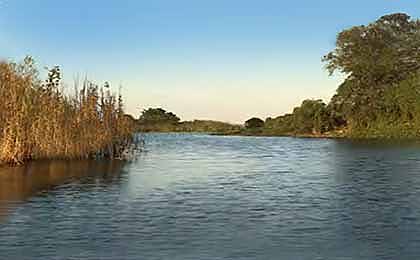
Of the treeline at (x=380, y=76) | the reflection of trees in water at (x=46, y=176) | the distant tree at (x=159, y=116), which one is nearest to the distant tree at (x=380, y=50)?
the treeline at (x=380, y=76)

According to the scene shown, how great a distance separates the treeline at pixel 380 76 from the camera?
175ft

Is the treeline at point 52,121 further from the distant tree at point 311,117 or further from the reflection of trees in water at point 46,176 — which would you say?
the distant tree at point 311,117

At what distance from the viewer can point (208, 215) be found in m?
9.37

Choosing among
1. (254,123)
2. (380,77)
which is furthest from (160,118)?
(380,77)

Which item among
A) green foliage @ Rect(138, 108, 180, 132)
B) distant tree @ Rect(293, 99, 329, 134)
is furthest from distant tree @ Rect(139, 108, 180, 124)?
distant tree @ Rect(293, 99, 329, 134)

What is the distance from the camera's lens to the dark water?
22.6ft

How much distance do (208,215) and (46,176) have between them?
758cm

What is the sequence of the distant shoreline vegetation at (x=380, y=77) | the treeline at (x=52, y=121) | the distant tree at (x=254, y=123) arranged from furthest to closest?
1. the distant tree at (x=254, y=123)
2. the distant shoreline vegetation at (x=380, y=77)
3. the treeline at (x=52, y=121)

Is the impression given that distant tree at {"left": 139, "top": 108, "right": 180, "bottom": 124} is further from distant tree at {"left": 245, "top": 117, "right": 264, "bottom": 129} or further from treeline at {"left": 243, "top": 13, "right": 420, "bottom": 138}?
treeline at {"left": 243, "top": 13, "right": 420, "bottom": 138}

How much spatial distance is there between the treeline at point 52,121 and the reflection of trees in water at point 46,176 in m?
0.62

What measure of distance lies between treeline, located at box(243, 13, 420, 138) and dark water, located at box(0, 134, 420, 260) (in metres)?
38.6

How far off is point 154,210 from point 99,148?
40.3 ft

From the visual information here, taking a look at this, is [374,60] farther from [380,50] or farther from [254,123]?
[254,123]

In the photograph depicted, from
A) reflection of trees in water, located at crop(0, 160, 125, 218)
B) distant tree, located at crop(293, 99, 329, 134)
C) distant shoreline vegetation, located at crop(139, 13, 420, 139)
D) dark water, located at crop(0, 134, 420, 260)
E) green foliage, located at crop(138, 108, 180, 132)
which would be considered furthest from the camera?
green foliage, located at crop(138, 108, 180, 132)
